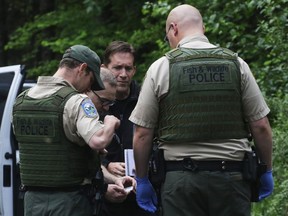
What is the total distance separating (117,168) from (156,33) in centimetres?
644

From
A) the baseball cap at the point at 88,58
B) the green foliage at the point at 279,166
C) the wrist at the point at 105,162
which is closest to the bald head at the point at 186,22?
the baseball cap at the point at 88,58

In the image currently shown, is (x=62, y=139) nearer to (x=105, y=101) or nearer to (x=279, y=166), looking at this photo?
(x=105, y=101)

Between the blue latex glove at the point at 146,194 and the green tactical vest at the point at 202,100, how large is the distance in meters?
0.33

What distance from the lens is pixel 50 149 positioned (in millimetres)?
4953

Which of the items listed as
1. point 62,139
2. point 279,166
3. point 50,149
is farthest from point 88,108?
point 279,166

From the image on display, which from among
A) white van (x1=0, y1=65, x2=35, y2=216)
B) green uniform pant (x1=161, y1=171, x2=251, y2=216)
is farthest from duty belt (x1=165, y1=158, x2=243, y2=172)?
white van (x1=0, y1=65, x2=35, y2=216)

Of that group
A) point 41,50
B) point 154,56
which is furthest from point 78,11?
point 154,56

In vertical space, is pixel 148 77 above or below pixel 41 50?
above

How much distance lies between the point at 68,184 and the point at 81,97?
543 mm

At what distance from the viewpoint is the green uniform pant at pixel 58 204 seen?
16.2 feet

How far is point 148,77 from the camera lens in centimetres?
483

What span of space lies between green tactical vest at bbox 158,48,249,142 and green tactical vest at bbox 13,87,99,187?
57 cm

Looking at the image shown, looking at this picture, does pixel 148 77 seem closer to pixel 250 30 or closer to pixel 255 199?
pixel 255 199

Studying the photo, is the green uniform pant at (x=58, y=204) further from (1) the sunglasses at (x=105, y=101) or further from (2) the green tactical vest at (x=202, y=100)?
(1) the sunglasses at (x=105, y=101)
